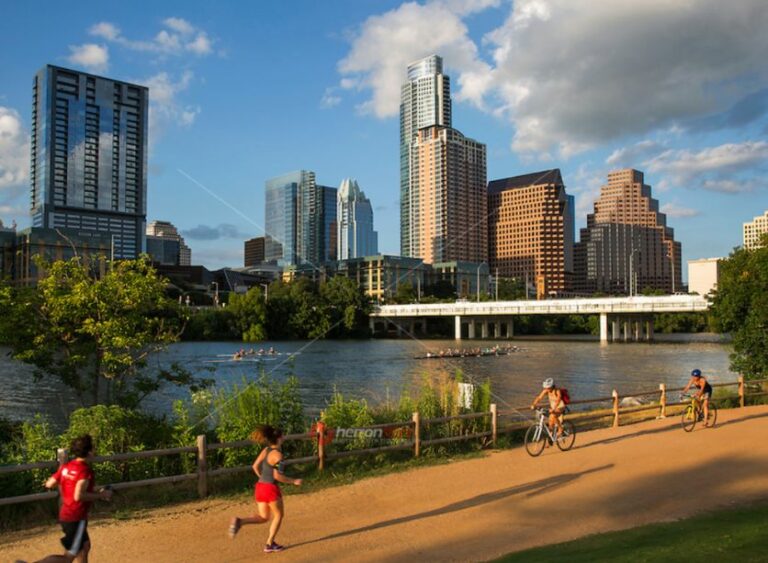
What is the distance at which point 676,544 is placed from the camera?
351 inches

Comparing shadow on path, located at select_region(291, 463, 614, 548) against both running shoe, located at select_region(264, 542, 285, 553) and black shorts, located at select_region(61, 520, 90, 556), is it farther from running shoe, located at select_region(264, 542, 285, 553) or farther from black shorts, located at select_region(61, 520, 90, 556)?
black shorts, located at select_region(61, 520, 90, 556)

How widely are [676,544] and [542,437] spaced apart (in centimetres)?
782

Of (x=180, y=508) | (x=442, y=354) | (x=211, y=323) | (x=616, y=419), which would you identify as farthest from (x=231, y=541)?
(x=211, y=323)

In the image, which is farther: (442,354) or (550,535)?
(442,354)

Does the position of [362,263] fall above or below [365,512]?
above

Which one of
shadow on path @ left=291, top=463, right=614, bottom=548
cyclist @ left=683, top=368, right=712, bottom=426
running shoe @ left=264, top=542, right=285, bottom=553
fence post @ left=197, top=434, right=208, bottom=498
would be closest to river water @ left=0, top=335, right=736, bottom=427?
cyclist @ left=683, top=368, right=712, bottom=426

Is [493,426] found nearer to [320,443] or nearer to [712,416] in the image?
[320,443]

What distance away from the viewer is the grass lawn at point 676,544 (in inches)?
322

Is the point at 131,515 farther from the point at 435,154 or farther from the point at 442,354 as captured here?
the point at 435,154

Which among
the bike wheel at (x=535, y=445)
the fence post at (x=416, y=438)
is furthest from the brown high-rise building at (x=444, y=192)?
the fence post at (x=416, y=438)

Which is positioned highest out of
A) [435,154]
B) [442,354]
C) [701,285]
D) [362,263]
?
[435,154]

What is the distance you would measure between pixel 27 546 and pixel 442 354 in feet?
244

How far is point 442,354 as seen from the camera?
273ft

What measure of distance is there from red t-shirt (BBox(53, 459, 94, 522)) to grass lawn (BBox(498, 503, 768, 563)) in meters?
5.16
